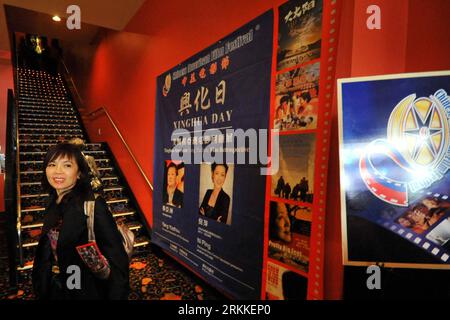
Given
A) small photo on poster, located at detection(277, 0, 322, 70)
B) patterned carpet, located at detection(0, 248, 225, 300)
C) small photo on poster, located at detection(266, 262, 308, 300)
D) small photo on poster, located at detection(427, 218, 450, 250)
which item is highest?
small photo on poster, located at detection(277, 0, 322, 70)

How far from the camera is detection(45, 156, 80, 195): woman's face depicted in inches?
51.3

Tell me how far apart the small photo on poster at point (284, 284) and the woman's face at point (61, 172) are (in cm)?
138

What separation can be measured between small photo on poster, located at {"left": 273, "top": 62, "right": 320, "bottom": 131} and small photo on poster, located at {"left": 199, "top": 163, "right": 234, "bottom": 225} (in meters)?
0.67

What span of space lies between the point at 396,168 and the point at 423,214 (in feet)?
0.80

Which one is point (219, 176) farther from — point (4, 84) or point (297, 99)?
point (4, 84)

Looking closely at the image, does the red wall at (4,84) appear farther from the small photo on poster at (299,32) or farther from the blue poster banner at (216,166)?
the small photo on poster at (299,32)

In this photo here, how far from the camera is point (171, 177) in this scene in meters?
3.06

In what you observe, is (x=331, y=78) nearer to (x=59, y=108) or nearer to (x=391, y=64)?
(x=391, y=64)

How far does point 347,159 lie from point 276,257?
843 millimetres

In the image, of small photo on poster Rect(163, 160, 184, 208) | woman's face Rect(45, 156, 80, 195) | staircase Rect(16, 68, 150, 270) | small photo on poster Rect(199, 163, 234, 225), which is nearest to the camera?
woman's face Rect(45, 156, 80, 195)

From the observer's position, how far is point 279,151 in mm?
1811

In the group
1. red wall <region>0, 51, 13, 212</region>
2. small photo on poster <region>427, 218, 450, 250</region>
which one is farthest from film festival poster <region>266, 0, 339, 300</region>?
red wall <region>0, 51, 13, 212</region>

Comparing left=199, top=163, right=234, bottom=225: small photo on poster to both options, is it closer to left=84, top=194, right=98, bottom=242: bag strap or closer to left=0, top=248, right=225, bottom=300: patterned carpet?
left=0, top=248, right=225, bottom=300: patterned carpet
